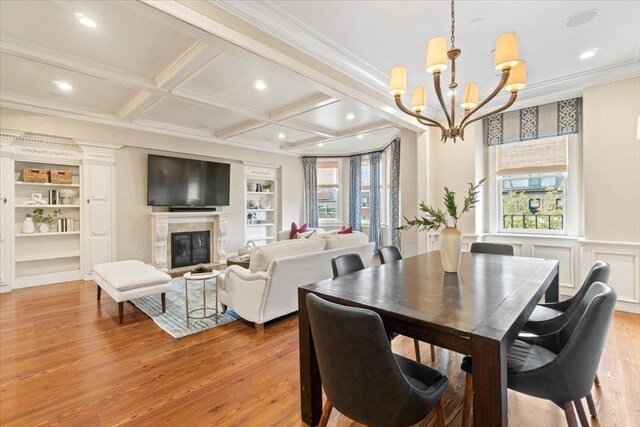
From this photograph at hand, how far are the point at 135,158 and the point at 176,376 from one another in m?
4.75

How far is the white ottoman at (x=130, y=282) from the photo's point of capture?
3186 millimetres

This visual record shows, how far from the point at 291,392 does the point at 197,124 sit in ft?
17.4

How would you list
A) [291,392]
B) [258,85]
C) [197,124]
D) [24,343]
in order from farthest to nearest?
[197,124] → [258,85] → [24,343] → [291,392]

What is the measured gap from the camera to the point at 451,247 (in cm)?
209

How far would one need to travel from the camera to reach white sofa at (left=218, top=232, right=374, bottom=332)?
2.96 meters

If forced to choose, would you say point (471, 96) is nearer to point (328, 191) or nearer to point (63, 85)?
point (63, 85)

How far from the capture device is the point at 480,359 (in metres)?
1.06

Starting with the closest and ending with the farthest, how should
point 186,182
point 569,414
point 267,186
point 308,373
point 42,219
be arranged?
1. point 569,414
2. point 308,373
3. point 42,219
4. point 186,182
5. point 267,186

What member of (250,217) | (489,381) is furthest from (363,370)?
(250,217)

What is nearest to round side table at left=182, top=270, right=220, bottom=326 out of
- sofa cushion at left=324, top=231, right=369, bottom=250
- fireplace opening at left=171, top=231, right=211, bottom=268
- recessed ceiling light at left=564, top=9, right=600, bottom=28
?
sofa cushion at left=324, top=231, right=369, bottom=250

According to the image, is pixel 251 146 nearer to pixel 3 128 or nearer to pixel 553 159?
pixel 3 128

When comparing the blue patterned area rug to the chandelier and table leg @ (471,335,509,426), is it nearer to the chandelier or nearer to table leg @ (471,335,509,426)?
table leg @ (471,335,509,426)

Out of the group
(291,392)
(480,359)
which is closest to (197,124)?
(291,392)

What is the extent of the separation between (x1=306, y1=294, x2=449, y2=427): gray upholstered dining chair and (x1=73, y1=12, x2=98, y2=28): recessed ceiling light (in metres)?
3.16
